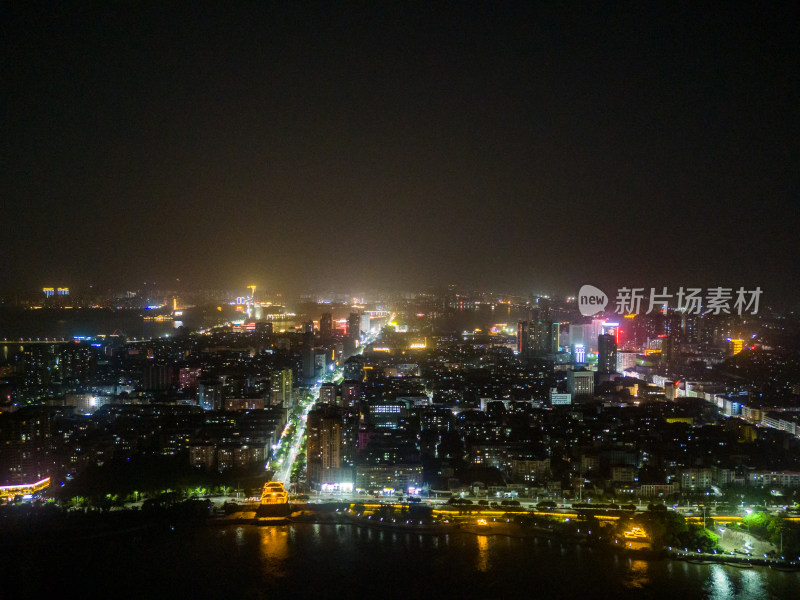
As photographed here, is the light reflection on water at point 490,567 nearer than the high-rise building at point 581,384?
Yes

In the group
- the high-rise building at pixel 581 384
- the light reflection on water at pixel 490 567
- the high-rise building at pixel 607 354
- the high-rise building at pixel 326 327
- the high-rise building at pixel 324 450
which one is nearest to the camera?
the light reflection on water at pixel 490 567

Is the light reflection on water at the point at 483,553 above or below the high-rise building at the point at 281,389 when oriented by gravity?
below

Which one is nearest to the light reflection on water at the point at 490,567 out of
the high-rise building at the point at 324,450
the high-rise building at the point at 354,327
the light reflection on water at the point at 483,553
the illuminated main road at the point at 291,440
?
the light reflection on water at the point at 483,553

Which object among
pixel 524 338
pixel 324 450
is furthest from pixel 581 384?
pixel 324 450

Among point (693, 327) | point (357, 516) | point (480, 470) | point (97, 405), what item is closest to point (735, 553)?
point (480, 470)

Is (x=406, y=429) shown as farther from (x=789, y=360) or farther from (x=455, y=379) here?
(x=789, y=360)

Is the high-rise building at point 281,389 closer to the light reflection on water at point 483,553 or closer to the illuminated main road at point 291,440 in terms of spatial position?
the illuminated main road at point 291,440

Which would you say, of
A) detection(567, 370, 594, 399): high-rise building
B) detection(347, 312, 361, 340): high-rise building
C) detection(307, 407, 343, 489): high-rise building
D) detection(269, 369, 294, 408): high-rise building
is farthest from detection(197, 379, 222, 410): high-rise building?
detection(347, 312, 361, 340): high-rise building
